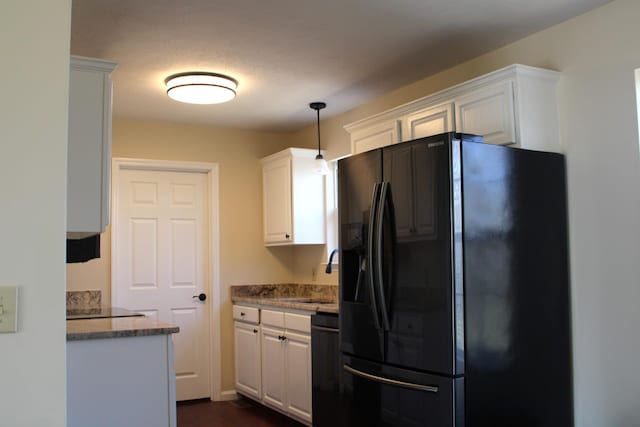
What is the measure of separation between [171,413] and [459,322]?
129 centimetres

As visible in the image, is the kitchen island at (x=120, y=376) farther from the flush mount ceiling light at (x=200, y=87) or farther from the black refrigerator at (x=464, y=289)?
the flush mount ceiling light at (x=200, y=87)

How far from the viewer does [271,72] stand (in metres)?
3.85

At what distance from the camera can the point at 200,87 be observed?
3969mm

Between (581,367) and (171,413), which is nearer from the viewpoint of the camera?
(171,413)

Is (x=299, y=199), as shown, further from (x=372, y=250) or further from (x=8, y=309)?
(x=8, y=309)

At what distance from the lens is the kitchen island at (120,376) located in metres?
2.40

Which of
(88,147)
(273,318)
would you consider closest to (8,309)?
(88,147)

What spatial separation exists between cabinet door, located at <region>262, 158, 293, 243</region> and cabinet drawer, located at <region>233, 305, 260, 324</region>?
0.64m

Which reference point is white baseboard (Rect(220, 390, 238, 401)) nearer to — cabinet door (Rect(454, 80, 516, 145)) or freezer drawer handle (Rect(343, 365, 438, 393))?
freezer drawer handle (Rect(343, 365, 438, 393))

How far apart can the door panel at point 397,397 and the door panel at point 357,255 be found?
0.11 meters

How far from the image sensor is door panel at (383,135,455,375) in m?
2.71

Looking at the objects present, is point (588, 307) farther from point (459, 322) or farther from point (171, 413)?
point (171, 413)

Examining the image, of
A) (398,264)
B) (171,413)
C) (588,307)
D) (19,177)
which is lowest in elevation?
(171,413)

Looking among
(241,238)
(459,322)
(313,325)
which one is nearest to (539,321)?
(459,322)
